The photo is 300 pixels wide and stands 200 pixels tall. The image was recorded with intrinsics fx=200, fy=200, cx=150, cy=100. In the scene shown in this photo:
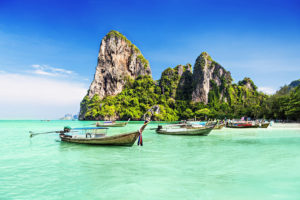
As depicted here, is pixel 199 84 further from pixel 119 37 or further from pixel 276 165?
pixel 276 165

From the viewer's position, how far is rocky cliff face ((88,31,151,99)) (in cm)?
12950

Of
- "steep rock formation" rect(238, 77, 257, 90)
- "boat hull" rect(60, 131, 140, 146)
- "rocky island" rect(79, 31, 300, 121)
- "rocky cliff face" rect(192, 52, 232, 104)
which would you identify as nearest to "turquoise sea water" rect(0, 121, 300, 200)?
"boat hull" rect(60, 131, 140, 146)

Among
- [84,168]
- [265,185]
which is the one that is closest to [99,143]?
[84,168]

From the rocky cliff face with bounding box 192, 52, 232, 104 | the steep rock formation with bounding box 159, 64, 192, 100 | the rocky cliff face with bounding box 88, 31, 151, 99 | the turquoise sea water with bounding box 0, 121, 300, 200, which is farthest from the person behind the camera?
the rocky cliff face with bounding box 88, 31, 151, 99

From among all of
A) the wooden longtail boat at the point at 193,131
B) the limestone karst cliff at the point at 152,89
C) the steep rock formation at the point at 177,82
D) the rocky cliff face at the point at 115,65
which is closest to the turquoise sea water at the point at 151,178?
the wooden longtail boat at the point at 193,131

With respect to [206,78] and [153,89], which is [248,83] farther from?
[153,89]

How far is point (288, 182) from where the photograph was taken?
8.12m

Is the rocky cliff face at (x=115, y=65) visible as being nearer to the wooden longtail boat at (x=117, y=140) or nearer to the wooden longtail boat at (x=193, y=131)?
the wooden longtail boat at (x=193, y=131)

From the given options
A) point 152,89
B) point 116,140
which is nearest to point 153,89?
point 152,89

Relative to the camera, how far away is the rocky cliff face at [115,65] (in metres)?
130

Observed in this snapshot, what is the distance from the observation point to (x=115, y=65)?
13162 centimetres

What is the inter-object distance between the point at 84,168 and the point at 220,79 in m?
122

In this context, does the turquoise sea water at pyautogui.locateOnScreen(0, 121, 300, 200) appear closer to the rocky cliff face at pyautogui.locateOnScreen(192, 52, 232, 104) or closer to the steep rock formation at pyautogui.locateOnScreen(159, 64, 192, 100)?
the rocky cliff face at pyautogui.locateOnScreen(192, 52, 232, 104)

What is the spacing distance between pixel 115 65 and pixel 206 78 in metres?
58.5
